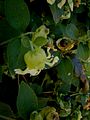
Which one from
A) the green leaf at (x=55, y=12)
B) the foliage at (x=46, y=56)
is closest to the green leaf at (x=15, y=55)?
the foliage at (x=46, y=56)

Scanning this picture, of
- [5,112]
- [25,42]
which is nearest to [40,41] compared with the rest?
[25,42]

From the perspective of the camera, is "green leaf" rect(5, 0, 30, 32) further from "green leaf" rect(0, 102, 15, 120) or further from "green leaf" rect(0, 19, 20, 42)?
"green leaf" rect(0, 102, 15, 120)

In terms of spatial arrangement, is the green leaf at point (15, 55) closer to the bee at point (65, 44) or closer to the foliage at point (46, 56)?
the foliage at point (46, 56)

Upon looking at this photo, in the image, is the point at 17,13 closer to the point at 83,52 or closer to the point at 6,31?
the point at 6,31

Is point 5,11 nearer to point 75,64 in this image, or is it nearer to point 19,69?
point 19,69

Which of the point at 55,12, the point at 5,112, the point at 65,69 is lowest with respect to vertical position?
the point at 5,112

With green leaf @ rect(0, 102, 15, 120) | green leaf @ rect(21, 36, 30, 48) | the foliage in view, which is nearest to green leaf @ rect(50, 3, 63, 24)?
the foliage
